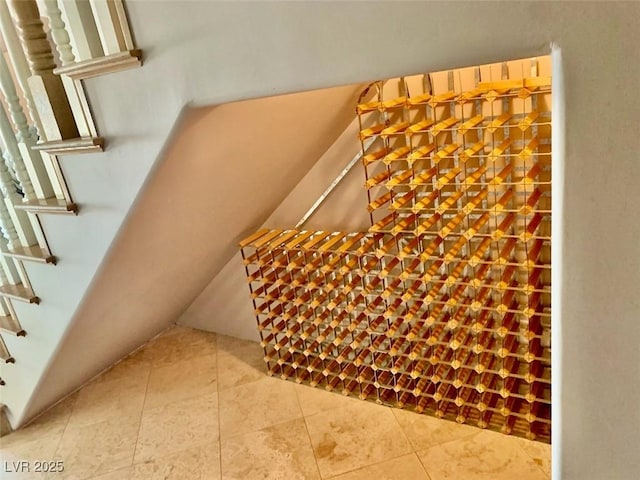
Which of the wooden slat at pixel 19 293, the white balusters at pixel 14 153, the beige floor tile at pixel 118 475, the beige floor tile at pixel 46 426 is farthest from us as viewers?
the beige floor tile at pixel 46 426

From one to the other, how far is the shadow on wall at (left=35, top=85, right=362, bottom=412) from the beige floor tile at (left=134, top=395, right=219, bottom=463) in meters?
0.44

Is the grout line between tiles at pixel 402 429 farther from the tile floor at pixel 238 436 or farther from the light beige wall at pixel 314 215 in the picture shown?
the light beige wall at pixel 314 215

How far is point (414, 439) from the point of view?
177 centimetres

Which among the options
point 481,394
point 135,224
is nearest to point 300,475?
point 481,394

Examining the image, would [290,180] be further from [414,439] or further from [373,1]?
[373,1]

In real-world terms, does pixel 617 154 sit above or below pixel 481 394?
above

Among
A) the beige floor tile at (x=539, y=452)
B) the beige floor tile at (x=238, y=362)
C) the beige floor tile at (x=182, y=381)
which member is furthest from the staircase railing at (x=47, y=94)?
the beige floor tile at (x=539, y=452)

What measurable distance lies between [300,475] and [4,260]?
4.63 feet

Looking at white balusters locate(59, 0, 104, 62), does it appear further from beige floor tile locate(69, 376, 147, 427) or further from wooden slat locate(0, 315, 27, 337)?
beige floor tile locate(69, 376, 147, 427)

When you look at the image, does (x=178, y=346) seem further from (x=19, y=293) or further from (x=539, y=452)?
(x=539, y=452)

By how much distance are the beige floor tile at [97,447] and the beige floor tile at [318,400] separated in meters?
0.76

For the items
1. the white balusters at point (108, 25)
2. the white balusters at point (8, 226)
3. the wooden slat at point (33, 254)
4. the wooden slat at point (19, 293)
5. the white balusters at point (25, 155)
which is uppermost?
the white balusters at point (108, 25)

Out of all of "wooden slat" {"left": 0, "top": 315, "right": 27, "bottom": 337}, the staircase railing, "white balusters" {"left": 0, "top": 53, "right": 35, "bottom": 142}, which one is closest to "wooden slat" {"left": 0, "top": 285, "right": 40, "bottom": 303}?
the staircase railing

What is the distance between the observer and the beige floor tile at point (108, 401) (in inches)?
89.4
